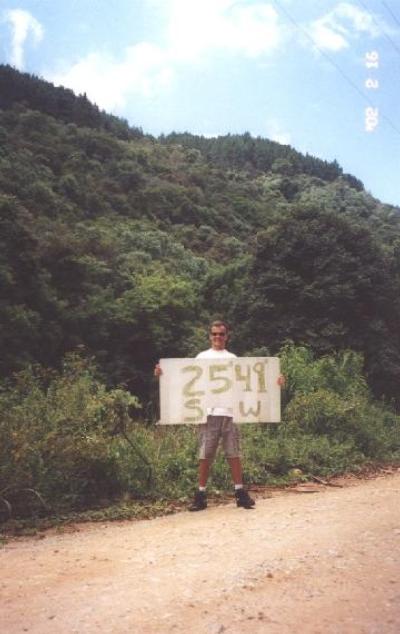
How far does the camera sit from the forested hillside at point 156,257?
2211cm

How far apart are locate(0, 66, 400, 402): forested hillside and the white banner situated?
13995 millimetres

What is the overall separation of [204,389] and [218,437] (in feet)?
1.59

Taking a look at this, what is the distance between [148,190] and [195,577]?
6605cm

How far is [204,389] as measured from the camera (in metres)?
6.00

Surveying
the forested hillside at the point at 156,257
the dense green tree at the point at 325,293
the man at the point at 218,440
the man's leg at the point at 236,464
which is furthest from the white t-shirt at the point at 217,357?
the dense green tree at the point at 325,293

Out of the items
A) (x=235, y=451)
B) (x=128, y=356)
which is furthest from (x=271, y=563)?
(x=128, y=356)

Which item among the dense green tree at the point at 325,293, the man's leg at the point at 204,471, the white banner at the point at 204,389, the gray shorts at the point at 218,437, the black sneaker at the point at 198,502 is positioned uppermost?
the dense green tree at the point at 325,293

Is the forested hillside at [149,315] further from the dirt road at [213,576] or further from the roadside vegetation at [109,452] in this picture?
the dirt road at [213,576]

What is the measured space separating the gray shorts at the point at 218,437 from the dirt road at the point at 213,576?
551mm

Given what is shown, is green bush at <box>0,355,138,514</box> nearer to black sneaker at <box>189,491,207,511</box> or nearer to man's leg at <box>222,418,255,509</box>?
black sneaker at <box>189,491,207,511</box>

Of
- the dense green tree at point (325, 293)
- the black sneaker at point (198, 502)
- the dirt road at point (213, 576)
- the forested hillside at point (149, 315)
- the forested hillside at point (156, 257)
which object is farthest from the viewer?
the forested hillside at point (156, 257)

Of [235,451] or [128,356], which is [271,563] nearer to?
[235,451]

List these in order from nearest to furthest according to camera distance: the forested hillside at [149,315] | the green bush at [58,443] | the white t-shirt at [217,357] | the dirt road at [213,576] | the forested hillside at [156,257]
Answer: the dirt road at [213,576] < the green bush at [58,443] < the white t-shirt at [217,357] < the forested hillside at [149,315] < the forested hillside at [156,257]

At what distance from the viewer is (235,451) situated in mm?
5746
